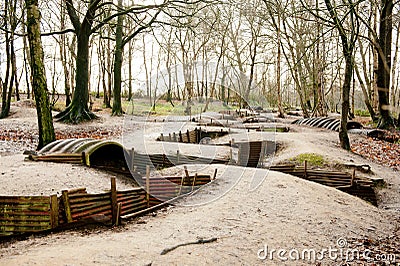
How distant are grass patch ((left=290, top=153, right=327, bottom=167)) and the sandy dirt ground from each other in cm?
211

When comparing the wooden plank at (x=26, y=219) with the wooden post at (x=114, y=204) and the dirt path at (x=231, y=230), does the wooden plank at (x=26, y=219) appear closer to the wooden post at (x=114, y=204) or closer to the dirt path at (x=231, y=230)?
the dirt path at (x=231, y=230)

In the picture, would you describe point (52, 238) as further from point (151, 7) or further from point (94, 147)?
point (151, 7)

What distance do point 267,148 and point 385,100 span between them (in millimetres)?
7182

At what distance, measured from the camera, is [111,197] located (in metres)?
5.72

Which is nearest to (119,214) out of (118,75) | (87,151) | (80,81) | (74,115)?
(87,151)

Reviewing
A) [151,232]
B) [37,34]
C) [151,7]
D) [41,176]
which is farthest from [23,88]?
[151,232]

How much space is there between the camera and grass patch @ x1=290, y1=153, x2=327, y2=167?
11219 millimetres

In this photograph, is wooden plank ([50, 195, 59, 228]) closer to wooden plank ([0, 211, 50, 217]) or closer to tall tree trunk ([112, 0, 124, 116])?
wooden plank ([0, 211, 50, 217])

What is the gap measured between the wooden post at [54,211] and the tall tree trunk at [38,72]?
6057 millimetres

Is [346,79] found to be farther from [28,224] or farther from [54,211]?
[28,224]

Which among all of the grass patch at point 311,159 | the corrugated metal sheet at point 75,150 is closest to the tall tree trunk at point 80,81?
the corrugated metal sheet at point 75,150

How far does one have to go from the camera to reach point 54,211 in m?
5.16

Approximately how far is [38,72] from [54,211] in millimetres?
6288

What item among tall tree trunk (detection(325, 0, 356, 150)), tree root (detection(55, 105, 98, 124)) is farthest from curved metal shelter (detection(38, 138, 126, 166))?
tree root (detection(55, 105, 98, 124))
